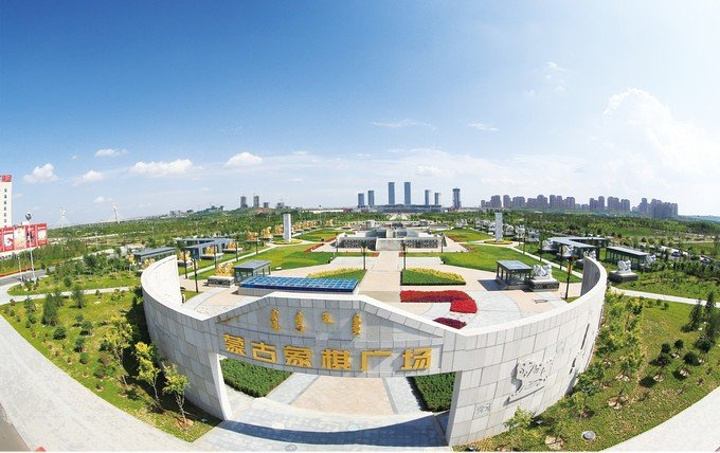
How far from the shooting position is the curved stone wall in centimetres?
1456

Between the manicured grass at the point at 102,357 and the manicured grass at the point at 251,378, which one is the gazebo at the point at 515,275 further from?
the manicured grass at the point at 102,357

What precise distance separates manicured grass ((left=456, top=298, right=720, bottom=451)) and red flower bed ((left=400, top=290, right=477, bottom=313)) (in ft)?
35.9


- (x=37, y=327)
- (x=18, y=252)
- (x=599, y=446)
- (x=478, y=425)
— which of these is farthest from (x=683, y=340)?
(x=18, y=252)

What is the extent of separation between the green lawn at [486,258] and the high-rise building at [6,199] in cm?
10541

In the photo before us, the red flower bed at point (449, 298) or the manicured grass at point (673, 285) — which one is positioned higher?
the red flower bed at point (449, 298)

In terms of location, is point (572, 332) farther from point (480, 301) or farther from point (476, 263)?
point (476, 263)

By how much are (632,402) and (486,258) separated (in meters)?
37.9

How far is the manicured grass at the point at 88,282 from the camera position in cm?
4412

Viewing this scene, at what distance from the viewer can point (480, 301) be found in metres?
34.5

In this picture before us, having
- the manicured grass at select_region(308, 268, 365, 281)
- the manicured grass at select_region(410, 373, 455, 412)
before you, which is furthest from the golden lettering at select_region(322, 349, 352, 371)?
the manicured grass at select_region(308, 268, 365, 281)

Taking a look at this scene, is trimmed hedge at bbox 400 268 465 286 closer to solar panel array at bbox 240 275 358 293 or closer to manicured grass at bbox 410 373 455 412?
solar panel array at bbox 240 275 358 293

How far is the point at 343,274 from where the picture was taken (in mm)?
45594

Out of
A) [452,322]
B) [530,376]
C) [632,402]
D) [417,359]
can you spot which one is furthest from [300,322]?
[632,402]

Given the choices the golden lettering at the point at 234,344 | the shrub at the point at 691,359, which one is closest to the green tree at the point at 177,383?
the golden lettering at the point at 234,344
